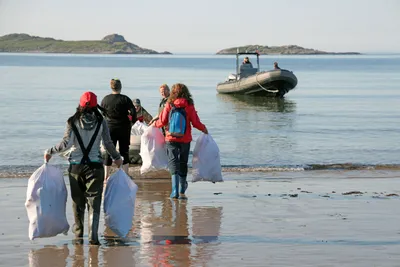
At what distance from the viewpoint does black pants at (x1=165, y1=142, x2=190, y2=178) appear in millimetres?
9984

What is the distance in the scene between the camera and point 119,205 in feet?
25.8

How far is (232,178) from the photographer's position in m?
13.0

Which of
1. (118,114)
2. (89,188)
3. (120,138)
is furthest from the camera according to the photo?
(120,138)

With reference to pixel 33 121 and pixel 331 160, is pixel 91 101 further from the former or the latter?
pixel 33 121

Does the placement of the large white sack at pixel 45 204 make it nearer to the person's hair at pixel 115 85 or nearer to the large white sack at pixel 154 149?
the person's hair at pixel 115 85

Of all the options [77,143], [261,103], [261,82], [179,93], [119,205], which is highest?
[179,93]

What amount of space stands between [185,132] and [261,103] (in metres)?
28.8

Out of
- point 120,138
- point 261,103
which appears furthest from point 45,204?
point 261,103

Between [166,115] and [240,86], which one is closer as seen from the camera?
[166,115]

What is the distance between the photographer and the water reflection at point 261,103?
35.6m

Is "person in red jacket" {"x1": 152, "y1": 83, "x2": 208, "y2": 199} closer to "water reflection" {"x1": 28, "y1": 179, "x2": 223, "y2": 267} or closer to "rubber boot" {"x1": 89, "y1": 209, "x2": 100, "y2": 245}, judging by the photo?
"water reflection" {"x1": 28, "y1": 179, "x2": 223, "y2": 267}

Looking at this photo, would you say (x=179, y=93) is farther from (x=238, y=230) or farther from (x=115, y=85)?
(x=238, y=230)

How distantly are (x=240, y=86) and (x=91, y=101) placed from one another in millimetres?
32926

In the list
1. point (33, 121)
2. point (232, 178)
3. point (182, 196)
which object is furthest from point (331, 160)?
point (33, 121)
